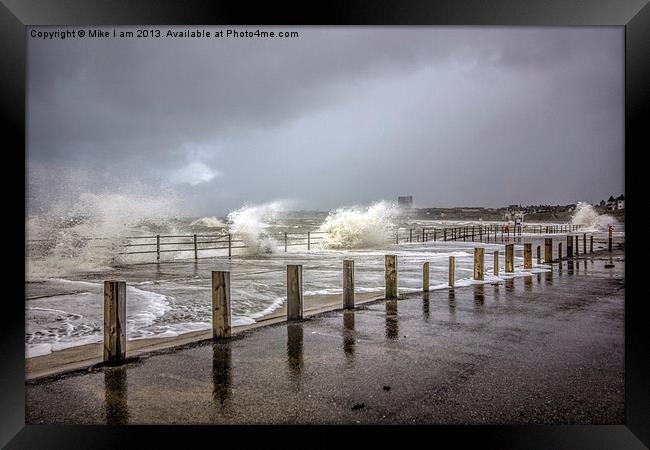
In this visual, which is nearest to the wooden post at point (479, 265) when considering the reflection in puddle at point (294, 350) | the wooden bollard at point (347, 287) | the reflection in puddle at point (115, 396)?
the wooden bollard at point (347, 287)

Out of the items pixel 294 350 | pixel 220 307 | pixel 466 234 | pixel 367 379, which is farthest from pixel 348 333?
pixel 466 234

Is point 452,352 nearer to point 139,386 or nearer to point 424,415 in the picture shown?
point 424,415

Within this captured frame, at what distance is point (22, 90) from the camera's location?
12.7 ft

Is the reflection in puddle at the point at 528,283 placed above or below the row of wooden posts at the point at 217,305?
below

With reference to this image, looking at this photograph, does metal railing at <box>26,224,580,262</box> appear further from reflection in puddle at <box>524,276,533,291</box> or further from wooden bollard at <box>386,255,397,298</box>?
reflection in puddle at <box>524,276,533,291</box>

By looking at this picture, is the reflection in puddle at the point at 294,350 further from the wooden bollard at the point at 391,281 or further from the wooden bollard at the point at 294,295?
the wooden bollard at the point at 391,281

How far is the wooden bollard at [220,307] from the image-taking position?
5077 millimetres

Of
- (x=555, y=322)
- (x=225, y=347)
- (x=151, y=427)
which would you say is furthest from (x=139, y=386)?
(x=555, y=322)

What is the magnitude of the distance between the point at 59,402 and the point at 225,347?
166cm

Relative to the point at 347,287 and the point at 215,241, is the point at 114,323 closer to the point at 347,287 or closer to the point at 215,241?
the point at 347,287

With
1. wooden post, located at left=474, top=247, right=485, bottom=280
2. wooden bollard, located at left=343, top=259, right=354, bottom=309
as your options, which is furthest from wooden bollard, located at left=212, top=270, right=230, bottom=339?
wooden post, located at left=474, top=247, right=485, bottom=280

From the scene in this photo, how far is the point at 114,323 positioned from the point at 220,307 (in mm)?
1203

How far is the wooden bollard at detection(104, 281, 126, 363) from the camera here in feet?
14.0

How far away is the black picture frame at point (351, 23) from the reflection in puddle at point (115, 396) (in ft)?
1.98
